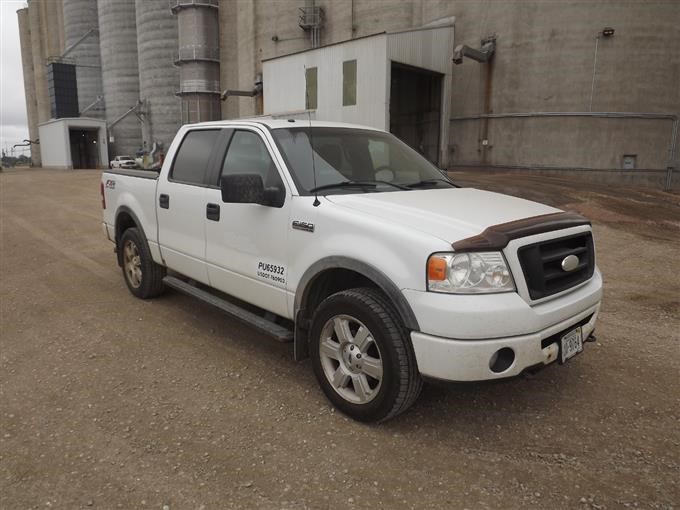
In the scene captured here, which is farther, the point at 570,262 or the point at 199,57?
the point at 199,57

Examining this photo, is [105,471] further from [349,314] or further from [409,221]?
[409,221]

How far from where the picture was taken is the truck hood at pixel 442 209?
2.99 meters

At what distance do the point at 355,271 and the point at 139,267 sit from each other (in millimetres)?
3417

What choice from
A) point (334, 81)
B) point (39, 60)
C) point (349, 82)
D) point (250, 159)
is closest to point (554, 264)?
point (250, 159)

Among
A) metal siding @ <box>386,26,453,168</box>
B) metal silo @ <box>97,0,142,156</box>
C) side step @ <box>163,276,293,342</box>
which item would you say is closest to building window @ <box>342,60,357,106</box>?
metal siding @ <box>386,26,453,168</box>

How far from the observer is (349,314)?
3.20m

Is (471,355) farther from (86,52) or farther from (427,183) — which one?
(86,52)

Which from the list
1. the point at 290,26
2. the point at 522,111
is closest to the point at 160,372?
the point at 522,111

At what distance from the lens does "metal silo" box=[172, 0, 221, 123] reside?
33688mm

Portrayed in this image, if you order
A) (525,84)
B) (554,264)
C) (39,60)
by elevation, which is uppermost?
(39,60)

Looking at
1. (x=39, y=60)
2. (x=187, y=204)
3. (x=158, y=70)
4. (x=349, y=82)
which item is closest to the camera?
(x=187, y=204)

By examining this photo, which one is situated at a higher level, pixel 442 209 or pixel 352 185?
pixel 352 185

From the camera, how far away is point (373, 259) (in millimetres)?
3070

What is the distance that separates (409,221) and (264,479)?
5.40 feet
